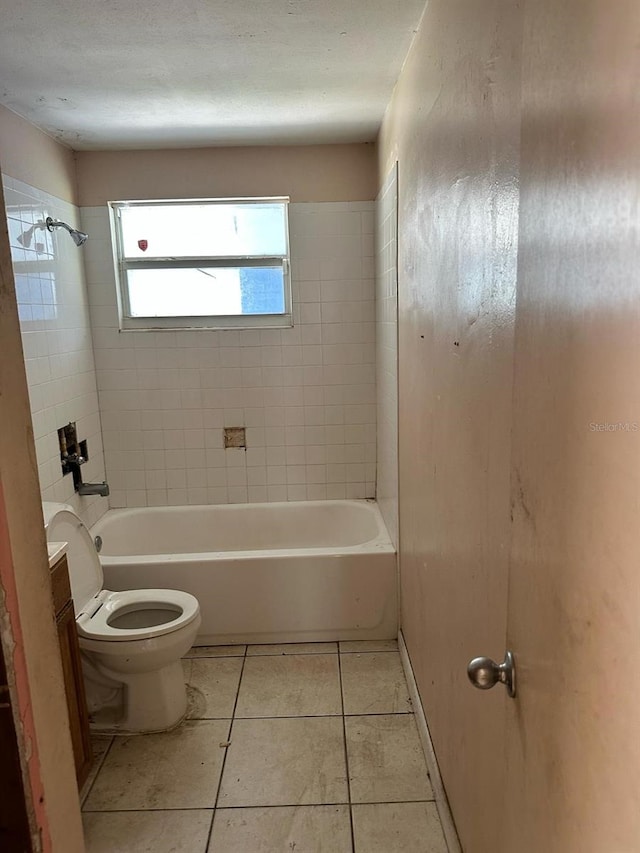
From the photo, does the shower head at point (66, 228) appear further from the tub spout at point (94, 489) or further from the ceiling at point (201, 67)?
the tub spout at point (94, 489)

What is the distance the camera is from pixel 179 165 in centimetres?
318

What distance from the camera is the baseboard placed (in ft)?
5.58

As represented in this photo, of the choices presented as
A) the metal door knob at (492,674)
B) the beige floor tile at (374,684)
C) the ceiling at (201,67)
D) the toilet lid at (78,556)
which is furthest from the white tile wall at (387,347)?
the metal door knob at (492,674)

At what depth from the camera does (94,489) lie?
288 centimetres

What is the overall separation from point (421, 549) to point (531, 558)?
130 centimetres

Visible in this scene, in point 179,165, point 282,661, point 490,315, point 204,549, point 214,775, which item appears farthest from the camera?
point 204,549

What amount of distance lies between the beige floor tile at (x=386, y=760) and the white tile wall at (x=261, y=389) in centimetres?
143

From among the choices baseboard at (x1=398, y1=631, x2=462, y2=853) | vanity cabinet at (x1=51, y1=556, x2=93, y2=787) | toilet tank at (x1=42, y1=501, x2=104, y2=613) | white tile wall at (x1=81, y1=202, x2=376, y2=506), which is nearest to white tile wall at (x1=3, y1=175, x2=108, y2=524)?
white tile wall at (x1=81, y1=202, x2=376, y2=506)

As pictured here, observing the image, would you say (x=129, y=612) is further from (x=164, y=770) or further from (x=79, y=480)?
(x=79, y=480)

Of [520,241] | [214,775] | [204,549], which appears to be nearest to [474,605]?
[520,241]

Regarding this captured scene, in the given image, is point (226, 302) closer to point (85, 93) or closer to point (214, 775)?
point (85, 93)

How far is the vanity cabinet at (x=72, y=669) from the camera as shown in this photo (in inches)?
75.4

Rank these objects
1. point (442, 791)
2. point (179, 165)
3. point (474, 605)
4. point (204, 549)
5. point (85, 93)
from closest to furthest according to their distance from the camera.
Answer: point (474, 605)
point (442, 791)
point (85, 93)
point (179, 165)
point (204, 549)

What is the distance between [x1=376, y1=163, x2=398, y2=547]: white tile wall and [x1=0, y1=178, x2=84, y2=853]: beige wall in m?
1.71
